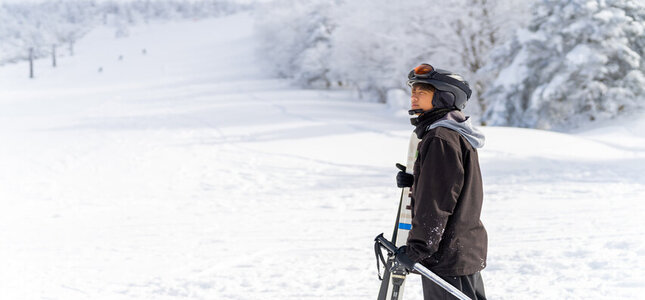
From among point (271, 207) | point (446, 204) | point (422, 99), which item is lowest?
point (271, 207)

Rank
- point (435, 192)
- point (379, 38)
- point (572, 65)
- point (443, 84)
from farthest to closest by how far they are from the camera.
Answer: point (379, 38)
point (572, 65)
point (443, 84)
point (435, 192)

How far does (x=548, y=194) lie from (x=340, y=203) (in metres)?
3.52

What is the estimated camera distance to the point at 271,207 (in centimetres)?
1008

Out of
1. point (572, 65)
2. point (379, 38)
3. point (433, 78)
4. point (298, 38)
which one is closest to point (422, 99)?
point (433, 78)

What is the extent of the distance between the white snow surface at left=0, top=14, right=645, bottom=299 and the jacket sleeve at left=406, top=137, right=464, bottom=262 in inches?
102

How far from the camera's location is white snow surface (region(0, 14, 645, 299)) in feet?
18.5

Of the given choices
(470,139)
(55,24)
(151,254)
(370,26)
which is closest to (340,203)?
(151,254)

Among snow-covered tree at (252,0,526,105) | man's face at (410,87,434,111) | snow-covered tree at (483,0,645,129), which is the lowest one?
man's face at (410,87,434,111)

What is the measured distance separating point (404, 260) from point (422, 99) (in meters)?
0.77

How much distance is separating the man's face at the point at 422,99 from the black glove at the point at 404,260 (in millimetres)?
681

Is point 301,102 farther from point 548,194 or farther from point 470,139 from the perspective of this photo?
point 470,139

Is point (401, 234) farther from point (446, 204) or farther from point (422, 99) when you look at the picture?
point (422, 99)

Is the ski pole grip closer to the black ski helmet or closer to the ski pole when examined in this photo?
the ski pole

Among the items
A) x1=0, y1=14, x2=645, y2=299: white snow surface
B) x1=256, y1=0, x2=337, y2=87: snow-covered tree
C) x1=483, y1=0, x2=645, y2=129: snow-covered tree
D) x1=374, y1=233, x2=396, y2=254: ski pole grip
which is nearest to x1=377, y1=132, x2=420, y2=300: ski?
x1=374, y1=233, x2=396, y2=254: ski pole grip
